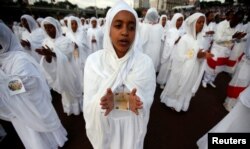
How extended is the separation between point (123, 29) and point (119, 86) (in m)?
0.54

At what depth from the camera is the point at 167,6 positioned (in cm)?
6819

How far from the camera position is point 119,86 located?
1538 millimetres

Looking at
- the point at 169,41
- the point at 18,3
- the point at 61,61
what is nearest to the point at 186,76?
the point at 169,41

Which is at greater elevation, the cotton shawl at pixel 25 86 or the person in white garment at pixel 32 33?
the person in white garment at pixel 32 33

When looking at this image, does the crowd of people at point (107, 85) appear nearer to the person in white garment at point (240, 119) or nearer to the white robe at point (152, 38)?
the person in white garment at point (240, 119)

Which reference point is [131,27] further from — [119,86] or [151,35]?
[151,35]

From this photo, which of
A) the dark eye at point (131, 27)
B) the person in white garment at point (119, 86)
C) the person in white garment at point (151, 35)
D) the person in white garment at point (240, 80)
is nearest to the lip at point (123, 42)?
the person in white garment at point (119, 86)

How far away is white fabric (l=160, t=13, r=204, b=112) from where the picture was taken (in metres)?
3.42

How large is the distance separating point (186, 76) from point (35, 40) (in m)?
4.78

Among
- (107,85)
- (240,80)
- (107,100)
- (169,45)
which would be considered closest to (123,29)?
(107,85)

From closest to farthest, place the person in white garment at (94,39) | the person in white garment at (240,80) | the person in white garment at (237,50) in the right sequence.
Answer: the person in white garment at (240,80) → the person in white garment at (237,50) → the person in white garment at (94,39)

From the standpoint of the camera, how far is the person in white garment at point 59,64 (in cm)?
337

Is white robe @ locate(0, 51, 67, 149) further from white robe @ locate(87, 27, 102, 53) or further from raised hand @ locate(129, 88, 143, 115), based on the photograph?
white robe @ locate(87, 27, 102, 53)

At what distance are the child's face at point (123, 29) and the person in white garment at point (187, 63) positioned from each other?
7.73ft
